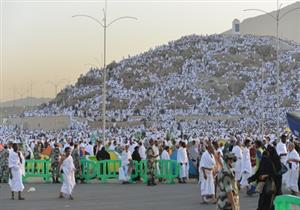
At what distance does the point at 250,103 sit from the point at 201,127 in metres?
28.3

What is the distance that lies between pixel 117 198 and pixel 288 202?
38.6 ft

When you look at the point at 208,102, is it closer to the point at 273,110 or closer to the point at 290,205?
the point at 273,110

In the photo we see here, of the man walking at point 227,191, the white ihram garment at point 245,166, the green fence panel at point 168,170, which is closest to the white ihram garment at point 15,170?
the white ihram garment at point 245,166

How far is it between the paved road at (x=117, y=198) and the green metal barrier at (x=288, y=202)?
897 centimetres

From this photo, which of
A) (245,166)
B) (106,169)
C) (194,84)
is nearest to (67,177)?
(245,166)

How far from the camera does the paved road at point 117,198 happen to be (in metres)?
16.4

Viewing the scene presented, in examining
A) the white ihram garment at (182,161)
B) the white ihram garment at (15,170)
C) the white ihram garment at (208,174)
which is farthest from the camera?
the white ihram garment at (182,161)

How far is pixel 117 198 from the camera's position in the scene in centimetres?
1838

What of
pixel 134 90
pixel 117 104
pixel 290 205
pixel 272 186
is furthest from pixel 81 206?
pixel 134 90

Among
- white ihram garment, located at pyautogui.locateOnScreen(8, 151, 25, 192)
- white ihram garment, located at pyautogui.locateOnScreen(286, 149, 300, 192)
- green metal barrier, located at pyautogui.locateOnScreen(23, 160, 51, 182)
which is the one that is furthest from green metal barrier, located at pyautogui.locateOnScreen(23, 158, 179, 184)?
white ihram garment, located at pyautogui.locateOnScreen(286, 149, 300, 192)

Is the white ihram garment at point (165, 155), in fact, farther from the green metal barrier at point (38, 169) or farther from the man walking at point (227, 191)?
the man walking at point (227, 191)

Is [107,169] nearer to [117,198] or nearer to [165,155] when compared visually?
[165,155]

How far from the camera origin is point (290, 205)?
687 centimetres

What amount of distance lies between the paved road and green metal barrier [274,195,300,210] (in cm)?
897
